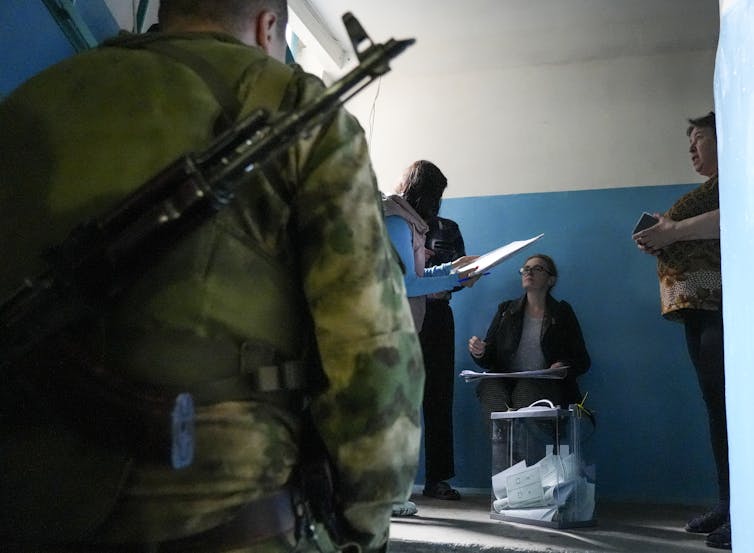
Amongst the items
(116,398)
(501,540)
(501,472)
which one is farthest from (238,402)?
(501,472)

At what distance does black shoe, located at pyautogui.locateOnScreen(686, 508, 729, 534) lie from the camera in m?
2.28

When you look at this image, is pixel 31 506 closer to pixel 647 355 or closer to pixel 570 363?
pixel 570 363

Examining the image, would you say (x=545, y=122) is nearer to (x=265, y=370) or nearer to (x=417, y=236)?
(x=417, y=236)

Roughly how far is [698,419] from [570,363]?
2.39ft

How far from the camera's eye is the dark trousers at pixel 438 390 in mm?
3232

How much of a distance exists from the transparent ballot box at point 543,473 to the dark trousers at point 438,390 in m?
0.39

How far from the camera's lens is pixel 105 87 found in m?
0.77

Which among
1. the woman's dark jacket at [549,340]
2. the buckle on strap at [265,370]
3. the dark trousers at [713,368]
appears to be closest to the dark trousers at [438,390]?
the woman's dark jacket at [549,340]

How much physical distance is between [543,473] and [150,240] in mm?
2184

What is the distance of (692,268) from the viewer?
7.20 ft

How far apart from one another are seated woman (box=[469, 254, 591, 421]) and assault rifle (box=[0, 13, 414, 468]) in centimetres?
269

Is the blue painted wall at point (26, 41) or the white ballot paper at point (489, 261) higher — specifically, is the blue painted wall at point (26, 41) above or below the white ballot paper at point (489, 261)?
above

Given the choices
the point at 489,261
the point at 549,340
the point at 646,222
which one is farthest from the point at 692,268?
the point at 549,340

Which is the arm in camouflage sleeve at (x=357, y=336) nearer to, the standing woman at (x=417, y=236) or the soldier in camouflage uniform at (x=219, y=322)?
the soldier in camouflage uniform at (x=219, y=322)
